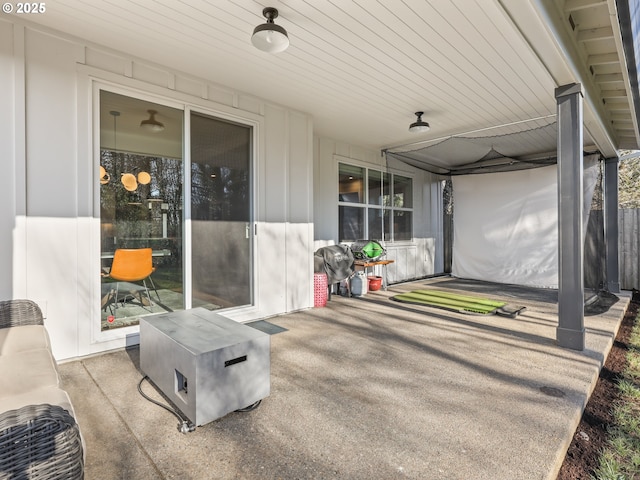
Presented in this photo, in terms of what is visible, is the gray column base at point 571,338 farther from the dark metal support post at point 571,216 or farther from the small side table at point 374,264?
the small side table at point 374,264

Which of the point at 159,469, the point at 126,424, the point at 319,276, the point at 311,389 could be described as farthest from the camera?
the point at 319,276

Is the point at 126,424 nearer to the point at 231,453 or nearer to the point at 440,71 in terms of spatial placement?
the point at 231,453

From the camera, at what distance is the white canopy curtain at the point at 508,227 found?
21.4 feet

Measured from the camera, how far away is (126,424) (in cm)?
189

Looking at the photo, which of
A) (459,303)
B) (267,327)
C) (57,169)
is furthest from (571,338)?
(57,169)

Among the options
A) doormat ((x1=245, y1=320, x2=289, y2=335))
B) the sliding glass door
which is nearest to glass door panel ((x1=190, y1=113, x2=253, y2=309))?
the sliding glass door

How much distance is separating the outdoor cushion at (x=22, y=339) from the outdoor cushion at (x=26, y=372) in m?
0.07

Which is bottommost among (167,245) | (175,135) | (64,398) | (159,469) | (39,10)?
(159,469)

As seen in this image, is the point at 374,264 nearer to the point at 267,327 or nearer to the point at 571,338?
the point at 267,327

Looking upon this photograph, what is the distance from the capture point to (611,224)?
596cm

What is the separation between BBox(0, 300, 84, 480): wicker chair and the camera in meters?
0.82

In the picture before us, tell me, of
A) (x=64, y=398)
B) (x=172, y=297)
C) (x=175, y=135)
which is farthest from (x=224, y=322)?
(x=175, y=135)

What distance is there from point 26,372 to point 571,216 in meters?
4.04

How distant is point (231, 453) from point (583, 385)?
2439 mm
